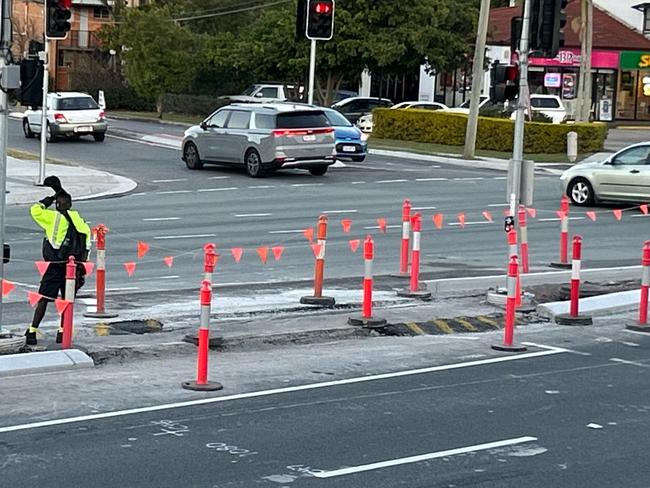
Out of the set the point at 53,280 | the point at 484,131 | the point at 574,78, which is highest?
the point at 574,78

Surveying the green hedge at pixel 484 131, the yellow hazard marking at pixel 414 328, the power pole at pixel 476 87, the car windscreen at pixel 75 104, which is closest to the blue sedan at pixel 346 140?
the power pole at pixel 476 87

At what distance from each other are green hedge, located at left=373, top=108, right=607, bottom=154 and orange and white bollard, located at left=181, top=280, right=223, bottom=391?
33367mm

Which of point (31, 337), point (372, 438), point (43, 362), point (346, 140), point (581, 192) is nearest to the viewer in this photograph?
point (372, 438)

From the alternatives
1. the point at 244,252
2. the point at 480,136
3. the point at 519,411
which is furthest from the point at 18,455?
the point at 480,136

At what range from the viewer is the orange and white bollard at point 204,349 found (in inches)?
440

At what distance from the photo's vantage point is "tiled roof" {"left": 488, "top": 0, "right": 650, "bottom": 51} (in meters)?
64.2

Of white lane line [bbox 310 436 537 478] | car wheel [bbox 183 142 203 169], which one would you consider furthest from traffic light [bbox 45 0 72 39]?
white lane line [bbox 310 436 537 478]

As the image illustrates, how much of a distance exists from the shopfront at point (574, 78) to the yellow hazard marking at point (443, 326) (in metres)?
48.6

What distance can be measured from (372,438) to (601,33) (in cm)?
5876

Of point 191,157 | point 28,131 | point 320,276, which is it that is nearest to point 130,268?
Answer: point 320,276

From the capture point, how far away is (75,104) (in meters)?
44.9

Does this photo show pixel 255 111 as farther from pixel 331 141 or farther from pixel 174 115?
pixel 174 115

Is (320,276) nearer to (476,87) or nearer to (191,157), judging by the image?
(191,157)

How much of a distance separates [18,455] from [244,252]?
11.7 meters
